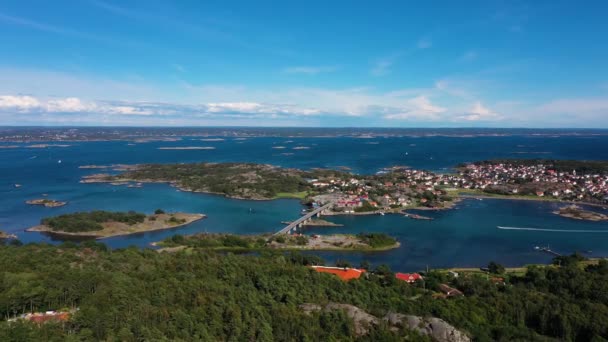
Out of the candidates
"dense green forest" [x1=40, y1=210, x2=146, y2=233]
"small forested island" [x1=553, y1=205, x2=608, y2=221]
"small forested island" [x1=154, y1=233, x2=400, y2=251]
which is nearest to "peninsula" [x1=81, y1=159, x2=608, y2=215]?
"small forested island" [x1=553, y1=205, x2=608, y2=221]

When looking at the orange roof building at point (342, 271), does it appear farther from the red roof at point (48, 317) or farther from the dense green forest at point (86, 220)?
the dense green forest at point (86, 220)

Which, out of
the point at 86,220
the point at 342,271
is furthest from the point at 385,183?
the point at 86,220

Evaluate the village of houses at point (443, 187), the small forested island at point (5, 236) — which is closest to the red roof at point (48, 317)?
the small forested island at point (5, 236)

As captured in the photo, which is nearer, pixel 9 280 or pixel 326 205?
pixel 9 280

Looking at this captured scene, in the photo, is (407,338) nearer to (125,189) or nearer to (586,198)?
(586,198)

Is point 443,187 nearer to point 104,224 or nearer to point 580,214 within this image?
point 580,214

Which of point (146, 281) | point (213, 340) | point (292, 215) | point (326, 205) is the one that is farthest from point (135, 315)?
point (326, 205)
